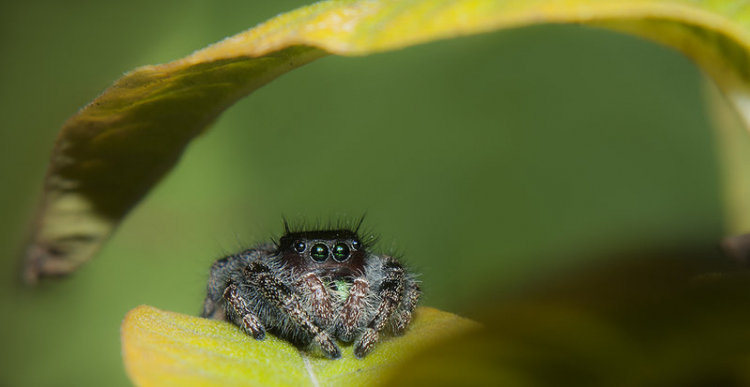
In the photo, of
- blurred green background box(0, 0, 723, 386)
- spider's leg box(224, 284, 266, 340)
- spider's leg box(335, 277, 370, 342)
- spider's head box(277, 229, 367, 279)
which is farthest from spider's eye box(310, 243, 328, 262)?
blurred green background box(0, 0, 723, 386)

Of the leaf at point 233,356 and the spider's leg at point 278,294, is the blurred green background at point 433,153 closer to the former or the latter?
the spider's leg at point 278,294

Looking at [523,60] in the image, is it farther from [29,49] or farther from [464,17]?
[464,17]

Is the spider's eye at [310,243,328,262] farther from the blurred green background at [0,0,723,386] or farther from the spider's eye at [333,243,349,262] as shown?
the blurred green background at [0,0,723,386]

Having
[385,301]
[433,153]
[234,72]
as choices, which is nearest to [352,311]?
[385,301]

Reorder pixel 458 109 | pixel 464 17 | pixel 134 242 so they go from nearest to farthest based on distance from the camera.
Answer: pixel 464 17, pixel 134 242, pixel 458 109

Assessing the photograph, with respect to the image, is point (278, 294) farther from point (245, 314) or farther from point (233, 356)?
point (233, 356)

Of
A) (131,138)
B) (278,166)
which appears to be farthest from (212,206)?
(131,138)

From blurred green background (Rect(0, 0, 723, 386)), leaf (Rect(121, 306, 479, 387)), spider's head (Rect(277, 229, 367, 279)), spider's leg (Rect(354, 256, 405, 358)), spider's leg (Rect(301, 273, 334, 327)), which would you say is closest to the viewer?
leaf (Rect(121, 306, 479, 387))

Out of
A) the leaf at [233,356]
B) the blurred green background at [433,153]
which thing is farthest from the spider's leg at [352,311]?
the blurred green background at [433,153]
